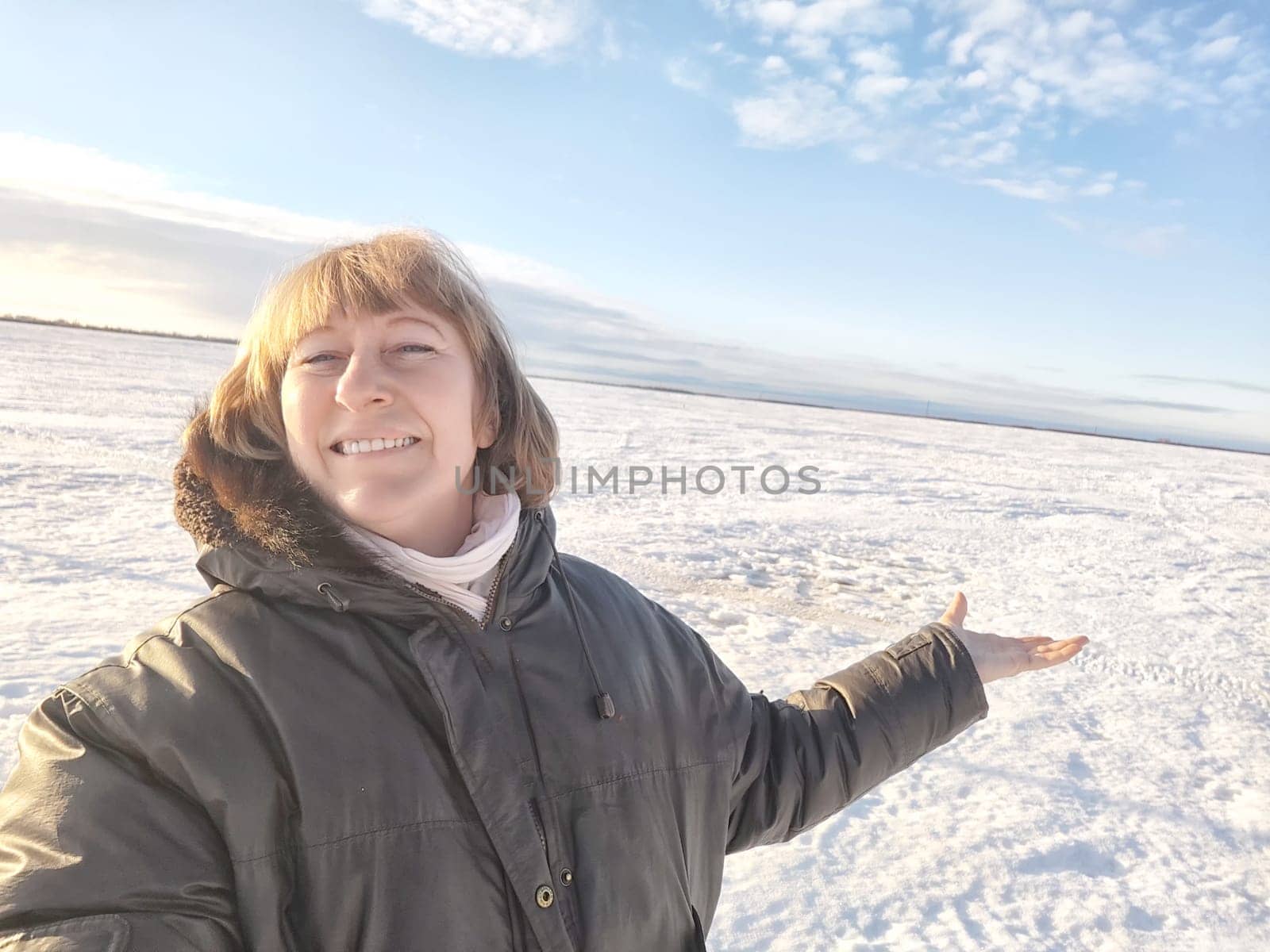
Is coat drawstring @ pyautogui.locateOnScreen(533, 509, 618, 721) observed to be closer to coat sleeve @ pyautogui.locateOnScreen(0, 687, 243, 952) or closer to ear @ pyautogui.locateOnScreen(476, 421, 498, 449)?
ear @ pyautogui.locateOnScreen(476, 421, 498, 449)

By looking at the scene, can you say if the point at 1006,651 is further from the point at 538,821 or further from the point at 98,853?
the point at 98,853

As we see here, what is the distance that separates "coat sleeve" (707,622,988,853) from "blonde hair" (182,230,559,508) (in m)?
0.66

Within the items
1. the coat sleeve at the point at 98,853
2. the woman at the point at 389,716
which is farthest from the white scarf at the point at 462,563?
the coat sleeve at the point at 98,853

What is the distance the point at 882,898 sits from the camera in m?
2.19

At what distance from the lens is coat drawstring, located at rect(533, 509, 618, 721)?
1.24 metres

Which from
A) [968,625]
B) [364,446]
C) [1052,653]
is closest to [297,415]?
[364,446]

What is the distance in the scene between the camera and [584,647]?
4.30ft

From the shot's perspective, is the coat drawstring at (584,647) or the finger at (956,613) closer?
the coat drawstring at (584,647)

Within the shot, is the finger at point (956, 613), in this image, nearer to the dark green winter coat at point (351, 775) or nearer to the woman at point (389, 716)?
the woman at point (389, 716)

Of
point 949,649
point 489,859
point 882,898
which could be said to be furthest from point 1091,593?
point 489,859

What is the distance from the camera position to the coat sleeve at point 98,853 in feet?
2.75

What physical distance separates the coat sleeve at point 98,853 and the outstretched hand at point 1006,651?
1512 mm

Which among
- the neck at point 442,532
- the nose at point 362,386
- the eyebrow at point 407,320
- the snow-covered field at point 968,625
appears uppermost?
the eyebrow at point 407,320

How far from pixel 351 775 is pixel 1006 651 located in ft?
4.83
